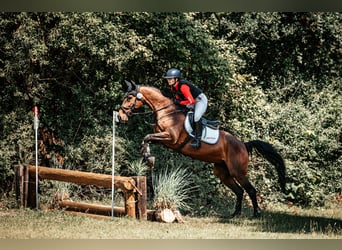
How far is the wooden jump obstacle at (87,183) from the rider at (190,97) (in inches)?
30.9

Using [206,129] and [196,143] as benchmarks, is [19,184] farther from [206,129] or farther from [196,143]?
[206,129]

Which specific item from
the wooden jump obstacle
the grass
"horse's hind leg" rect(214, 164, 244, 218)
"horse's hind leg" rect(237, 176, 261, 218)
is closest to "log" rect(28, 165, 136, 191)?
the wooden jump obstacle

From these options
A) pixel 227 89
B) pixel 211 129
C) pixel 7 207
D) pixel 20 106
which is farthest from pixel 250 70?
pixel 7 207

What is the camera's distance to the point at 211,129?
6.55 metres

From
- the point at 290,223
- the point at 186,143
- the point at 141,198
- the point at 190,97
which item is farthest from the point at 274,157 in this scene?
the point at 141,198

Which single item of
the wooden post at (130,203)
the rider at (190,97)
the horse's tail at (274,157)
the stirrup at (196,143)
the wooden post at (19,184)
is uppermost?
the rider at (190,97)

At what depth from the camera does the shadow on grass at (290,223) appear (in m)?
6.19

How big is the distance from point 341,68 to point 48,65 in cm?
428

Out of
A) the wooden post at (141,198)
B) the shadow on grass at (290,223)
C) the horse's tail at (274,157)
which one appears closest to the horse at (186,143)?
the horse's tail at (274,157)

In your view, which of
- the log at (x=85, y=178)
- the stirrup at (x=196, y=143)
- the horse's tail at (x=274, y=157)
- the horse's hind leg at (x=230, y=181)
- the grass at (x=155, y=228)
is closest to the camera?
the grass at (x=155, y=228)

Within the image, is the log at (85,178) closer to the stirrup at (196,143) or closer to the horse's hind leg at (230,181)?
the stirrup at (196,143)

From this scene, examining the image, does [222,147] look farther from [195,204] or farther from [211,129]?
[195,204]

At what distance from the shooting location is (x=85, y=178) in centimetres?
641

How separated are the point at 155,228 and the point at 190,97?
1.44 meters
